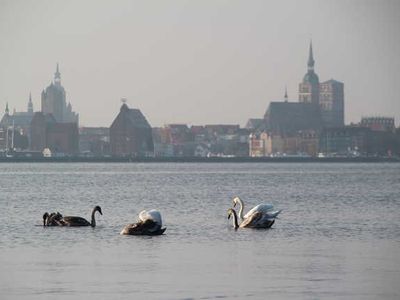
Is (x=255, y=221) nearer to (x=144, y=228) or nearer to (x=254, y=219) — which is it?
(x=254, y=219)

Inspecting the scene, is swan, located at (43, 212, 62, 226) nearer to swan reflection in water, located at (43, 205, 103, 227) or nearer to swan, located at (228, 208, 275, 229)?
swan reflection in water, located at (43, 205, 103, 227)

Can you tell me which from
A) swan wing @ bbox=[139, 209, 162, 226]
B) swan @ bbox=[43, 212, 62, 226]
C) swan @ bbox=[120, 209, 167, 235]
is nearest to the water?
swan @ bbox=[120, 209, 167, 235]

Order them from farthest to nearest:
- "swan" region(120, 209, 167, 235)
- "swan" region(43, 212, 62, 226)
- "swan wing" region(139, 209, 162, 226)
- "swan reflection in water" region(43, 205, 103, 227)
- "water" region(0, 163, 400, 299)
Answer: "swan" region(43, 212, 62, 226) → "swan reflection in water" region(43, 205, 103, 227) → "swan wing" region(139, 209, 162, 226) → "swan" region(120, 209, 167, 235) → "water" region(0, 163, 400, 299)

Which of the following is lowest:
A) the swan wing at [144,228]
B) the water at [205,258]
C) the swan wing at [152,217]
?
the water at [205,258]

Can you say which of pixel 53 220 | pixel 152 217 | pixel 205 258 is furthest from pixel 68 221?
pixel 205 258

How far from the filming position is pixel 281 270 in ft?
111

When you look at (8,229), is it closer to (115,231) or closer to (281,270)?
(115,231)

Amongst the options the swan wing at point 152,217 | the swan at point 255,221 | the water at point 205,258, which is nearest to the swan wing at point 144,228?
the swan wing at point 152,217

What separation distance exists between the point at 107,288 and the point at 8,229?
18862 mm

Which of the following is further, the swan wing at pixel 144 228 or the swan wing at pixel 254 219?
the swan wing at pixel 254 219

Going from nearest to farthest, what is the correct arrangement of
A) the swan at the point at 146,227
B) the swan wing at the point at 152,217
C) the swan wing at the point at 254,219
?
the swan at the point at 146,227, the swan wing at the point at 152,217, the swan wing at the point at 254,219

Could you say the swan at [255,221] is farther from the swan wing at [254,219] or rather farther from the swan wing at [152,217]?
the swan wing at [152,217]

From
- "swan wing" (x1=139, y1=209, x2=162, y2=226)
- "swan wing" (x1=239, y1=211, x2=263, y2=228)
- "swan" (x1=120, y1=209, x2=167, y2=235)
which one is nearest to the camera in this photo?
"swan" (x1=120, y1=209, x2=167, y2=235)

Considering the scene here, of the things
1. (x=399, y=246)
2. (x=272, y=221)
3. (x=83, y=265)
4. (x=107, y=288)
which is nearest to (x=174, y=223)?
(x=272, y=221)
